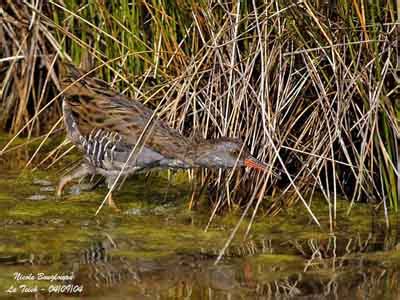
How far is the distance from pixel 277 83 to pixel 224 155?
54cm

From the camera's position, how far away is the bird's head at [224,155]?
6148mm

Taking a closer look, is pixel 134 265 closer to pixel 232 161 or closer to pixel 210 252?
pixel 210 252

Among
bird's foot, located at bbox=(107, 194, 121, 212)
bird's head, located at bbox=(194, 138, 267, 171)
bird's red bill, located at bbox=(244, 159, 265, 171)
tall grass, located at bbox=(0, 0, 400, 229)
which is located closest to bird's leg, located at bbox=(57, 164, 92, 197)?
bird's foot, located at bbox=(107, 194, 121, 212)

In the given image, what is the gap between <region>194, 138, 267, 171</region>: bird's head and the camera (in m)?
6.15

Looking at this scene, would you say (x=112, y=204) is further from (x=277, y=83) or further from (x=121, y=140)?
(x=277, y=83)

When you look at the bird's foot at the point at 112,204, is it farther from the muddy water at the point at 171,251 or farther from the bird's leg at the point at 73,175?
the bird's leg at the point at 73,175

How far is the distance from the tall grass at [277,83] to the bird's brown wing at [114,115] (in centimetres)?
13

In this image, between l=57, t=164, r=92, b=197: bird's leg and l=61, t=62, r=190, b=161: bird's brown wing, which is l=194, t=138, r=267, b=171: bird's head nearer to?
l=61, t=62, r=190, b=161: bird's brown wing

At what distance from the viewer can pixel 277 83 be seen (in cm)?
643

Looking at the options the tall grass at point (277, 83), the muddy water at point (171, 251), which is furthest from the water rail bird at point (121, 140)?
the muddy water at point (171, 251)

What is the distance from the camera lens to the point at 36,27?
7.50m

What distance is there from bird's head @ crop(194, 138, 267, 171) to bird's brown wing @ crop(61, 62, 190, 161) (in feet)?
0.46

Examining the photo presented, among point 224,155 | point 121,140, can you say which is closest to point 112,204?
point 121,140

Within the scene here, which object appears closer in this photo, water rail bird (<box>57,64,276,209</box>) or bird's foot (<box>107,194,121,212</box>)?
water rail bird (<box>57,64,276,209</box>)
